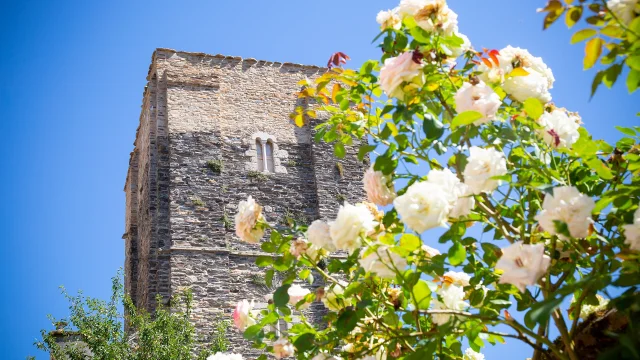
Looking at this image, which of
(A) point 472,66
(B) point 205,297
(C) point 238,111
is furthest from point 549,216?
(C) point 238,111

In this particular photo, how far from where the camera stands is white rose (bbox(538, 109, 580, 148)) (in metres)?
3.47

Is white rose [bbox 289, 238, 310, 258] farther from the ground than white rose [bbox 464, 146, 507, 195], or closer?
farther from the ground

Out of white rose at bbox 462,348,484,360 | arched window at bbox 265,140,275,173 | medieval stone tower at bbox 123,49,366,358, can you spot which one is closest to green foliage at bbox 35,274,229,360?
medieval stone tower at bbox 123,49,366,358

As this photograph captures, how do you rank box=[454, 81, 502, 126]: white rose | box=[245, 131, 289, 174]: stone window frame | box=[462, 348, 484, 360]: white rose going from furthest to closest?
box=[245, 131, 289, 174]: stone window frame → box=[462, 348, 484, 360]: white rose → box=[454, 81, 502, 126]: white rose

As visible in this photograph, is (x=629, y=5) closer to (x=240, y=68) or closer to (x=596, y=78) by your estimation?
(x=596, y=78)

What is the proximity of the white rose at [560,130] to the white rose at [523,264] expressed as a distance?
726 millimetres

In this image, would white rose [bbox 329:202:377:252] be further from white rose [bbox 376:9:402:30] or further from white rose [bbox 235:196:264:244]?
white rose [bbox 376:9:402:30]

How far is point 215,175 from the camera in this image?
54.4ft

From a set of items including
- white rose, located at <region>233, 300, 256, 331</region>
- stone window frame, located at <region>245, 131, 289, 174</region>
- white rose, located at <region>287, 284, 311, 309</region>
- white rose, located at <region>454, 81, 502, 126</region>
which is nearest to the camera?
white rose, located at <region>454, 81, 502, 126</region>

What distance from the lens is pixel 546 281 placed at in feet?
11.6

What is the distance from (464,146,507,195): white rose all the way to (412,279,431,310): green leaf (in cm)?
52

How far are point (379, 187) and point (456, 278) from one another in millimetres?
774

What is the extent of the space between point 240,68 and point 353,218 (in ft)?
50.4

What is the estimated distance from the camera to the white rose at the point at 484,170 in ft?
10.2
